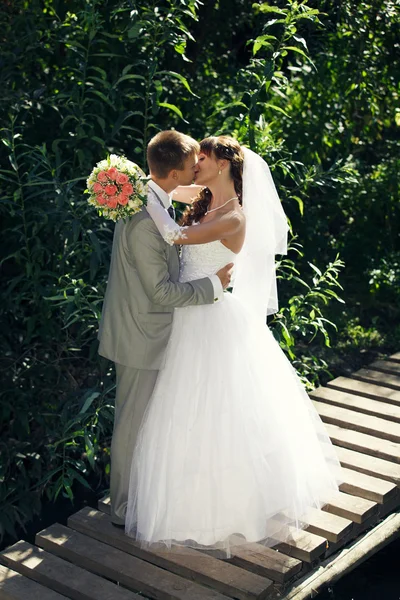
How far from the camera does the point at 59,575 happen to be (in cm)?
332

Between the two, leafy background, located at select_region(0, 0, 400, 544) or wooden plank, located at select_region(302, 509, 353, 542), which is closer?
wooden plank, located at select_region(302, 509, 353, 542)

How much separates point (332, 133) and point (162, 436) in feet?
12.2

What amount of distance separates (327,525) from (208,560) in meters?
0.58

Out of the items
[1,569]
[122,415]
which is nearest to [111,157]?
[122,415]

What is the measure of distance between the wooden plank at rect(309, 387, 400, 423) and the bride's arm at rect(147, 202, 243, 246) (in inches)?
71.4

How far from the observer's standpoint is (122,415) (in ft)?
11.4

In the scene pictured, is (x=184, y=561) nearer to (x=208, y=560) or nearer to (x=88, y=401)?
(x=208, y=560)

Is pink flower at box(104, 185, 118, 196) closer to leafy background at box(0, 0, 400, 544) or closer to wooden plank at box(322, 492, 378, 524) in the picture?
leafy background at box(0, 0, 400, 544)

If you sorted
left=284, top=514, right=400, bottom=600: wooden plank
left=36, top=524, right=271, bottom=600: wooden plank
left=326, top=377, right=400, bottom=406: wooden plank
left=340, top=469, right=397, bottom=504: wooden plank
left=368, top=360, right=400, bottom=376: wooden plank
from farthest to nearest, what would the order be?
left=368, top=360, right=400, bottom=376: wooden plank → left=326, top=377, right=400, bottom=406: wooden plank → left=340, top=469, right=397, bottom=504: wooden plank → left=284, top=514, right=400, bottom=600: wooden plank → left=36, top=524, right=271, bottom=600: wooden plank

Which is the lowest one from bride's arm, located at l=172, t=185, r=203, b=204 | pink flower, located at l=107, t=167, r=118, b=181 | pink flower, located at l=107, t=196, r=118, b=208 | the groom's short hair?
bride's arm, located at l=172, t=185, r=203, b=204

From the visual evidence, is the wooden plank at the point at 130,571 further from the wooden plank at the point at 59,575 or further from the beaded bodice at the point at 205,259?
the beaded bodice at the point at 205,259

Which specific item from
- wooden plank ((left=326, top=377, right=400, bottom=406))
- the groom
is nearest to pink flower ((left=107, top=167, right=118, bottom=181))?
the groom

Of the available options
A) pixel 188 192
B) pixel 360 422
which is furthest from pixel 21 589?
pixel 360 422

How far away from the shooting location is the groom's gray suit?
325 centimetres
